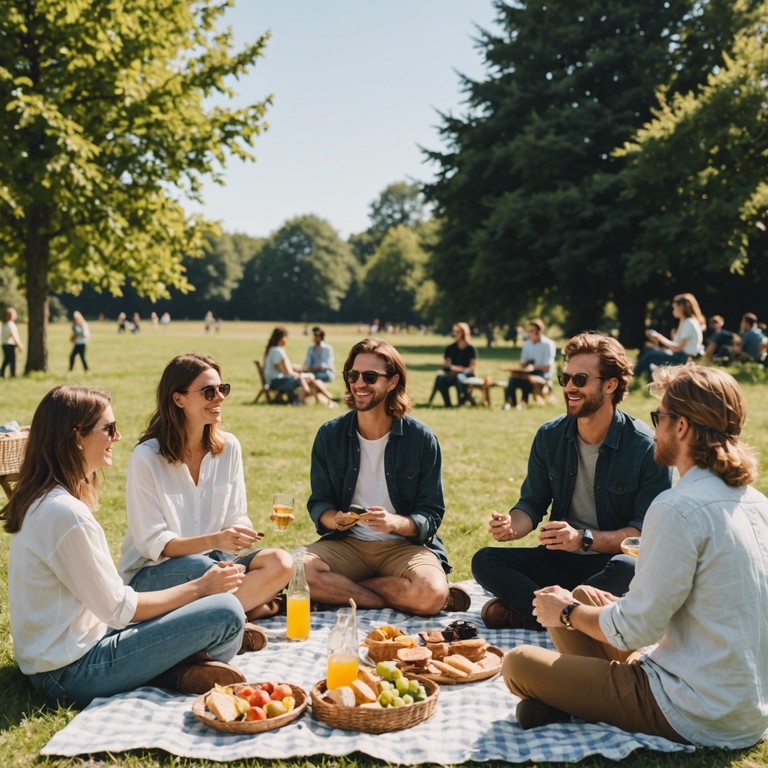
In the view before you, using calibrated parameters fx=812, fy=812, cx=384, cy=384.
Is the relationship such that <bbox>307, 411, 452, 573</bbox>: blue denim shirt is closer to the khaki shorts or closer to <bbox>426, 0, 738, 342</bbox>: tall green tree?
the khaki shorts

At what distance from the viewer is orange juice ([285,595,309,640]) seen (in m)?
4.89

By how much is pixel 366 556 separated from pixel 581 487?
1551 millimetres

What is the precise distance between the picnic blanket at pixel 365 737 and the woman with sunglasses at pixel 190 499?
784 mm

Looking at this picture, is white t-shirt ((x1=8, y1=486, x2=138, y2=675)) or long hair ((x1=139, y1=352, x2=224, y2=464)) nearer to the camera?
white t-shirt ((x1=8, y1=486, x2=138, y2=675))

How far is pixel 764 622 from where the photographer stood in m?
3.20

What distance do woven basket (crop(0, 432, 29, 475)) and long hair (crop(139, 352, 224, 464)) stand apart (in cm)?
199

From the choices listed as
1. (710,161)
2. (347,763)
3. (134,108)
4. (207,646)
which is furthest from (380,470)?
(710,161)

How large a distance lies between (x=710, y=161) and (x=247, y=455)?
22101mm

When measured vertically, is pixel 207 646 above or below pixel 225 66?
below

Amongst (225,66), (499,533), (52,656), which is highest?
(225,66)

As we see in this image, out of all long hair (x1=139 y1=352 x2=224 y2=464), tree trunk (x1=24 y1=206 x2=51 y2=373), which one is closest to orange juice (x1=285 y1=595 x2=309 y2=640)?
long hair (x1=139 y1=352 x2=224 y2=464)

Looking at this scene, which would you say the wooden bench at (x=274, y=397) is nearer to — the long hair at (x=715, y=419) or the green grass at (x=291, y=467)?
the green grass at (x=291, y=467)

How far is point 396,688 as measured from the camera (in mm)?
3889

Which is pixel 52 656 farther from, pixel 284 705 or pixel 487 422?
pixel 487 422
